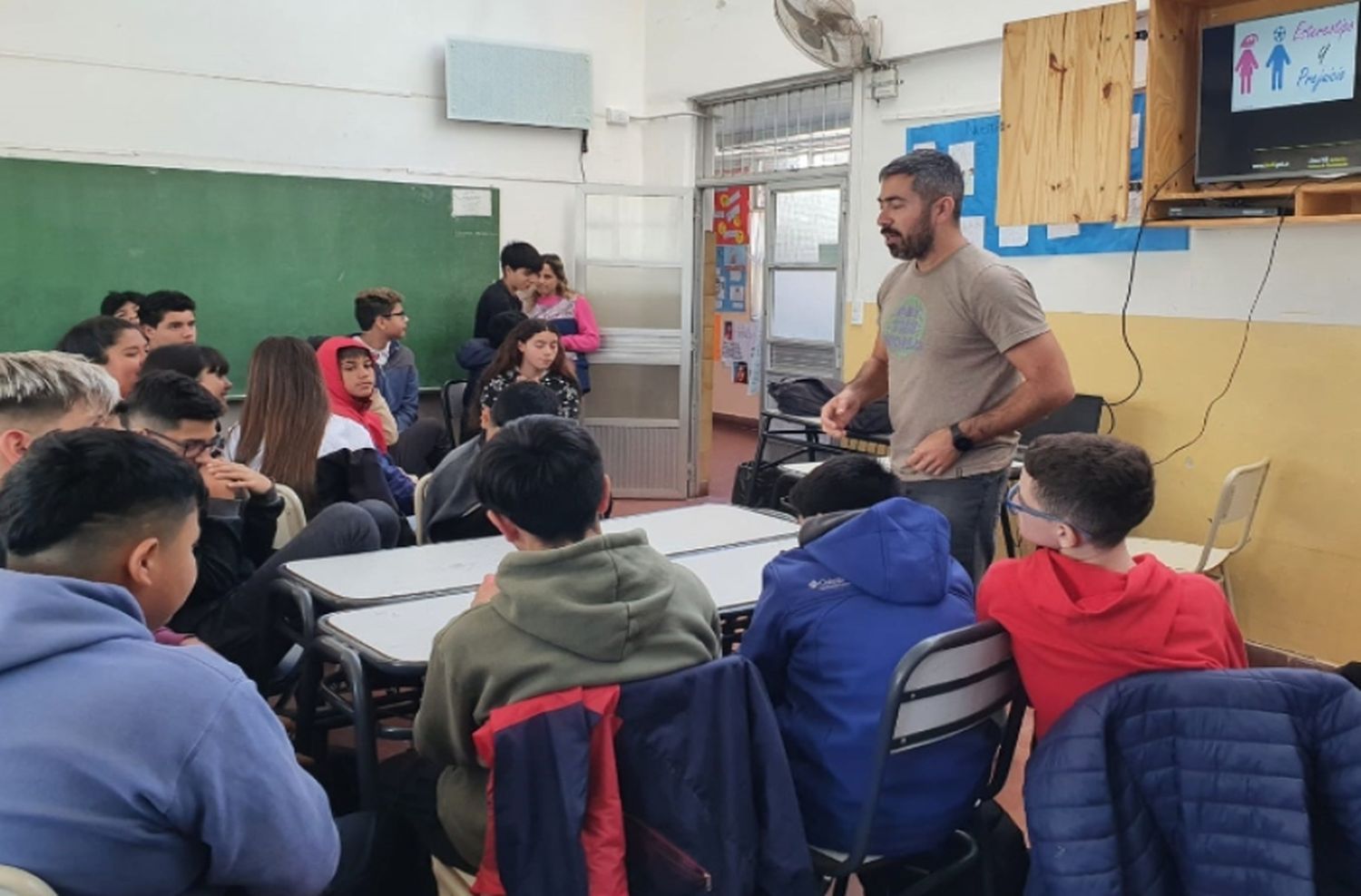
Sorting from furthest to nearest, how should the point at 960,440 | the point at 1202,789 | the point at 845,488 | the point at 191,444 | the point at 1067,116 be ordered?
the point at 1067,116 < the point at 960,440 < the point at 191,444 < the point at 845,488 < the point at 1202,789

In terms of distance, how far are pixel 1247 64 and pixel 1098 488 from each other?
2.71 meters

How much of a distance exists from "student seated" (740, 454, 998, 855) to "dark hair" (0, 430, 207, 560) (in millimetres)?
928

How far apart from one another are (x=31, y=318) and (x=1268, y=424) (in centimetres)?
518

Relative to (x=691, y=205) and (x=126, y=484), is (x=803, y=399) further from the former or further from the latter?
(x=126, y=484)

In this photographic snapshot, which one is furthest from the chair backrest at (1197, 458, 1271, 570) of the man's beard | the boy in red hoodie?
the boy in red hoodie

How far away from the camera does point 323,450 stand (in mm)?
3270

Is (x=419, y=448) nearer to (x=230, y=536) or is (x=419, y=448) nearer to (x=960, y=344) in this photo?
(x=230, y=536)

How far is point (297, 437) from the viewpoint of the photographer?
10.1 ft

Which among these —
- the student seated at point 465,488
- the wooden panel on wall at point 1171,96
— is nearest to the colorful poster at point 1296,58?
the wooden panel on wall at point 1171,96

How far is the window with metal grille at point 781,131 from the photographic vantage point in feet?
19.4

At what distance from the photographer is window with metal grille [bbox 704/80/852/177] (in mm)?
5926

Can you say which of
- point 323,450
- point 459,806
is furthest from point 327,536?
point 459,806

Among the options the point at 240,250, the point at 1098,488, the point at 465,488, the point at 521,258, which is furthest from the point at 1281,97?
the point at 240,250

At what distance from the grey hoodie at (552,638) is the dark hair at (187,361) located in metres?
2.01
